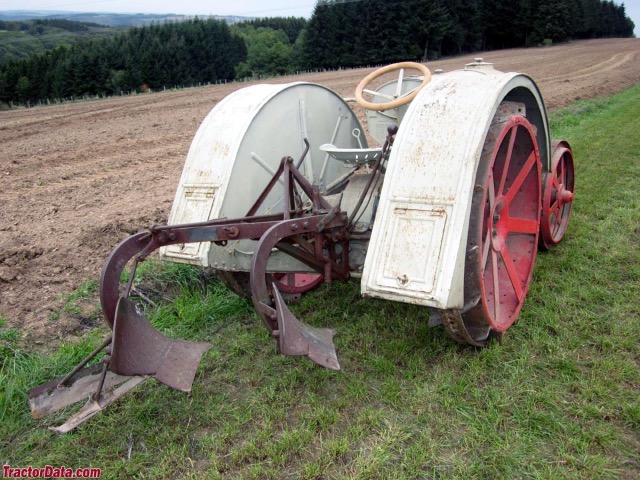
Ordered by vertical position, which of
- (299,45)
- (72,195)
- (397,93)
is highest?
(397,93)

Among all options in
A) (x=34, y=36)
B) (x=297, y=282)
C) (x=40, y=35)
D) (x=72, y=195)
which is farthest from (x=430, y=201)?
(x=40, y=35)

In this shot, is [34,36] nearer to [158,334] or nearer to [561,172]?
[561,172]

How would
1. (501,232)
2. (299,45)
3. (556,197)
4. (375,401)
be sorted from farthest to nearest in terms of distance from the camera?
(299,45) < (556,197) < (501,232) < (375,401)

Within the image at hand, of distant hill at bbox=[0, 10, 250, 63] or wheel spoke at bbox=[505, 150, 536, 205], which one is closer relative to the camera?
wheel spoke at bbox=[505, 150, 536, 205]

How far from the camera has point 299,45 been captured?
5825 cm

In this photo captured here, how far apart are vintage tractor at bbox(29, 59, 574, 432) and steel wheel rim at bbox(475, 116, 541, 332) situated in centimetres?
1

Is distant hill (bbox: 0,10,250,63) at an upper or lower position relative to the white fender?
lower

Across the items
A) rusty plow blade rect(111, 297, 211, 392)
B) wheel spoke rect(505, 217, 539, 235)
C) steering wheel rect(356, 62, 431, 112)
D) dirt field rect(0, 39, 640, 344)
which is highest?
steering wheel rect(356, 62, 431, 112)

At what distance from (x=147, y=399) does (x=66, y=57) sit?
44.6 metres

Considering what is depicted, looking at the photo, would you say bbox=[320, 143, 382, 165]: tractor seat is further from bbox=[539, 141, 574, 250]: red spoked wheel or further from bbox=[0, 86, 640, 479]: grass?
bbox=[539, 141, 574, 250]: red spoked wheel

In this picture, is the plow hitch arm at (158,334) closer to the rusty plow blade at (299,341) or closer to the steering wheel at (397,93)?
the rusty plow blade at (299,341)

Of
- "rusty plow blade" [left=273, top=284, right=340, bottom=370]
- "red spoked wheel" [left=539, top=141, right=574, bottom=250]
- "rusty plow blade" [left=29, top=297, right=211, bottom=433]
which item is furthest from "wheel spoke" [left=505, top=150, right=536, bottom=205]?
"rusty plow blade" [left=29, top=297, right=211, bottom=433]

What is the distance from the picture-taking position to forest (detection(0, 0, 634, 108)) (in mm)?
39875

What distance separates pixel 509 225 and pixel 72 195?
5.71 metres
